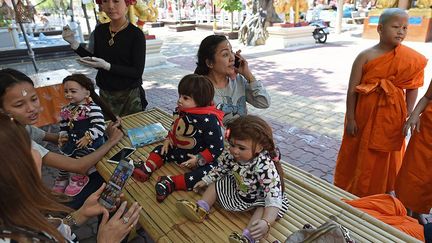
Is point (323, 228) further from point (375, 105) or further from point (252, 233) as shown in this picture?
point (375, 105)

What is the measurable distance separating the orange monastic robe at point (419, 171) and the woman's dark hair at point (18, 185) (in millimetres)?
2222

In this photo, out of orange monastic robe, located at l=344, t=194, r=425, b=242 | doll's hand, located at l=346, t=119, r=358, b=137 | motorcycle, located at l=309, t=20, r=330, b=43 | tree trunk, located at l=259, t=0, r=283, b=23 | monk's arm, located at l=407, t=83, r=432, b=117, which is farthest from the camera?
tree trunk, located at l=259, t=0, r=283, b=23

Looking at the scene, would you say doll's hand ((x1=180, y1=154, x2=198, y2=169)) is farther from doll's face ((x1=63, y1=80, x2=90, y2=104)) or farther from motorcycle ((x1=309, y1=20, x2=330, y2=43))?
motorcycle ((x1=309, y1=20, x2=330, y2=43))

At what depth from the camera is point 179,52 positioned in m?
10.6

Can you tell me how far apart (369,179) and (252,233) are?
153 centimetres

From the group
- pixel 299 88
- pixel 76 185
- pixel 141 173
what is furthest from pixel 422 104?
pixel 299 88

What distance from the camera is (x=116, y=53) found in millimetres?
2404

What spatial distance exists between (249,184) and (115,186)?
598 millimetres

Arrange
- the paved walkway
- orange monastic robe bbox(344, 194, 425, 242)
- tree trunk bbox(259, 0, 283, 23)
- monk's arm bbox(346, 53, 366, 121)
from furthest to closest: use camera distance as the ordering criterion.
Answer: tree trunk bbox(259, 0, 283, 23)
the paved walkway
monk's arm bbox(346, 53, 366, 121)
orange monastic robe bbox(344, 194, 425, 242)

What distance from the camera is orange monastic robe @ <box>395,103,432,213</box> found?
2.12 meters

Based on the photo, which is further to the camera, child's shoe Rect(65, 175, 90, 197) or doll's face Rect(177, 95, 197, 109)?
child's shoe Rect(65, 175, 90, 197)

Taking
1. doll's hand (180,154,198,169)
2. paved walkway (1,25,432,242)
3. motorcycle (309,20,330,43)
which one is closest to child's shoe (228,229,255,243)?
doll's hand (180,154,198,169)

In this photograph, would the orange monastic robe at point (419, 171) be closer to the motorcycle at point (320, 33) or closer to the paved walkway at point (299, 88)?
the paved walkway at point (299, 88)

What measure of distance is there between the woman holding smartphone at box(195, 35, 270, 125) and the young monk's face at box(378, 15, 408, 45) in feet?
2.90
